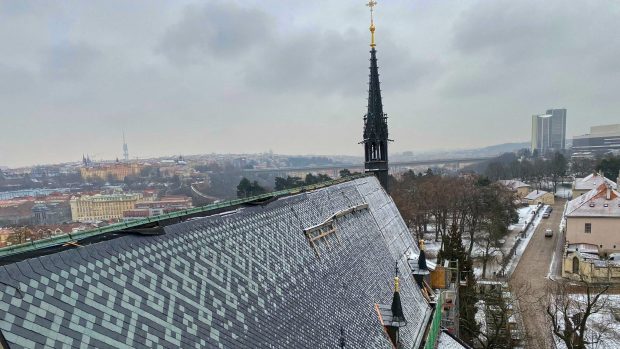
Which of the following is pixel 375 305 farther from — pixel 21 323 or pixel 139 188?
pixel 139 188

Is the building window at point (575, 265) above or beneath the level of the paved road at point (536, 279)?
above

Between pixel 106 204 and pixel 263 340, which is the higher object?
pixel 263 340

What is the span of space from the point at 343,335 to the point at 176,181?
143 meters

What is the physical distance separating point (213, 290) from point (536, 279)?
5145 cm

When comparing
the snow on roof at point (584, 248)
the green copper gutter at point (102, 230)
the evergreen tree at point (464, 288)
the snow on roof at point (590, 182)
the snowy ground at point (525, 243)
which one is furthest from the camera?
the snow on roof at point (590, 182)

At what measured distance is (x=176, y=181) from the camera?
148 m

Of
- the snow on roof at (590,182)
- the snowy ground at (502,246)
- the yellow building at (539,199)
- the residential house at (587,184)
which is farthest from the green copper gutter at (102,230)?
the yellow building at (539,199)

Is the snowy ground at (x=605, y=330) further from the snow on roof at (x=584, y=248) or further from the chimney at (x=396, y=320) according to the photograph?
the chimney at (x=396, y=320)

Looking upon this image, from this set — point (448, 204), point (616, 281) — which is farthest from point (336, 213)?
point (448, 204)

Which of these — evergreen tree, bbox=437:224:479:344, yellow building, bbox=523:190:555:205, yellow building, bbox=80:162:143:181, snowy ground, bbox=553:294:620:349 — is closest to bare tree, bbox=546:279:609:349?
snowy ground, bbox=553:294:620:349

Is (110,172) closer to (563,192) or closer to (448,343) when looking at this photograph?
(563,192)

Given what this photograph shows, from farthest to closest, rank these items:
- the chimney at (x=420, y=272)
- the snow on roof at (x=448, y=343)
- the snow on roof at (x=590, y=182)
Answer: the snow on roof at (x=590, y=182) < the chimney at (x=420, y=272) < the snow on roof at (x=448, y=343)

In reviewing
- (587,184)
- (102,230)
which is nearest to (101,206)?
(102,230)

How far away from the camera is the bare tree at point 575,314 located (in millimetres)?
28188
